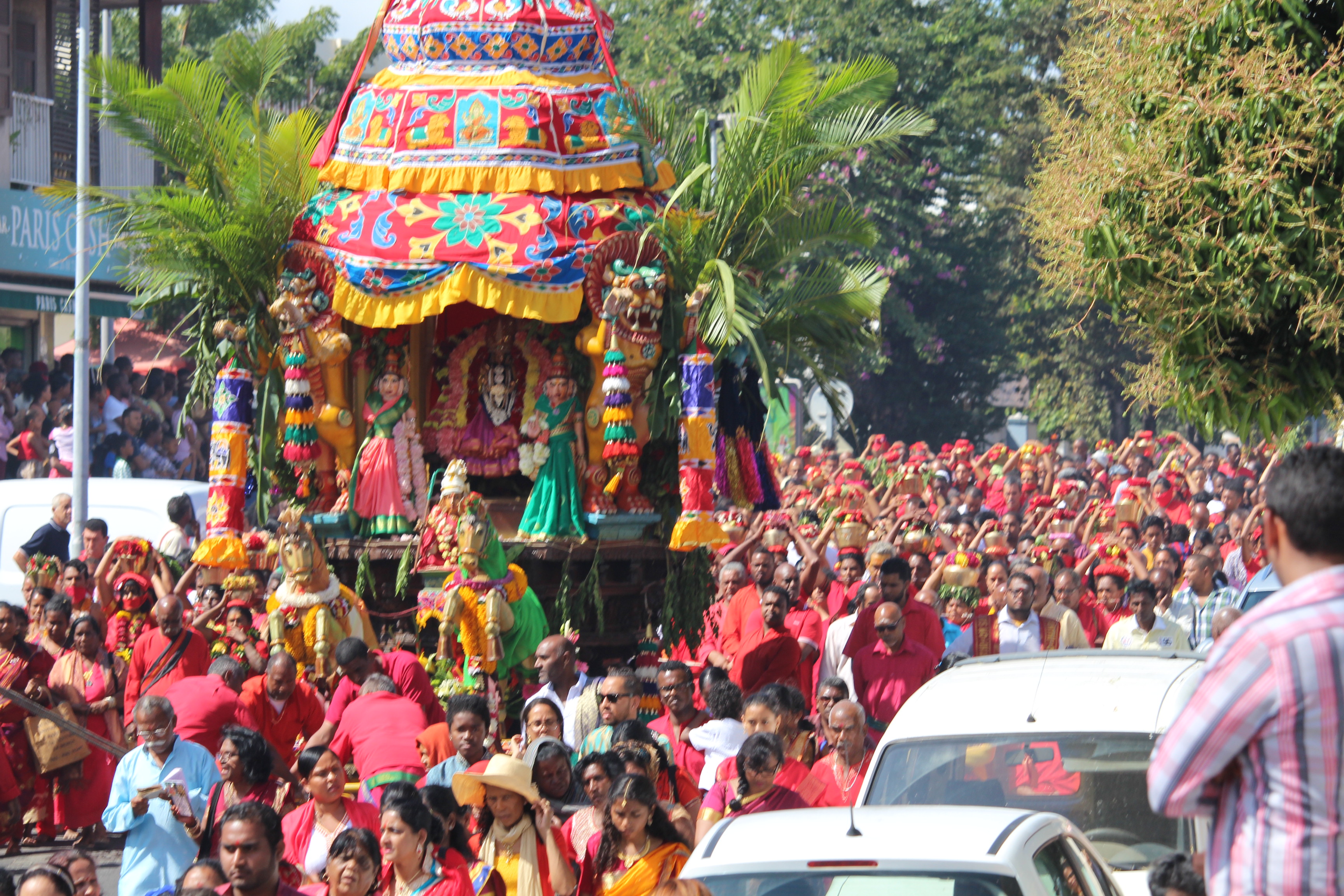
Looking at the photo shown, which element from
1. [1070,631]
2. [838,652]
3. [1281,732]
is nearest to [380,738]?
[838,652]

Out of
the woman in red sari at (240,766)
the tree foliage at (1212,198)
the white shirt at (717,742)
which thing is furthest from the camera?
the white shirt at (717,742)

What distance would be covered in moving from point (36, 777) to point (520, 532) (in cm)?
327

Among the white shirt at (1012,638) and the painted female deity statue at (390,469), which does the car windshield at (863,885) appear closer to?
the white shirt at (1012,638)

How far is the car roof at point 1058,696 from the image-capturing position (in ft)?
22.1

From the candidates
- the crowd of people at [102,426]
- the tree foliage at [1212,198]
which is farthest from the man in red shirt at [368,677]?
the crowd of people at [102,426]

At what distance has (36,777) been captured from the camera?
35.5ft

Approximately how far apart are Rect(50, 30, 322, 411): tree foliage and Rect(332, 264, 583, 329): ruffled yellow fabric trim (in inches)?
28.3

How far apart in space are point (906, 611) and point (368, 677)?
3.16m

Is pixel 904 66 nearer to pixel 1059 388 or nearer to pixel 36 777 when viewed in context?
pixel 1059 388

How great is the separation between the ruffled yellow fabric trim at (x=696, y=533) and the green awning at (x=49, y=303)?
12.7 metres

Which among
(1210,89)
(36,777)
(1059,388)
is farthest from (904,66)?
(1210,89)

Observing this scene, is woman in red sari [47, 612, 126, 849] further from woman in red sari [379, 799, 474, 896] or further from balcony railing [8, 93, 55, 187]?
balcony railing [8, 93, 55, 187]

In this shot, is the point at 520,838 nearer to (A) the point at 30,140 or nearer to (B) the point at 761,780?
(B) the point at 761,780

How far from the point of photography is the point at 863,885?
16.8ft
